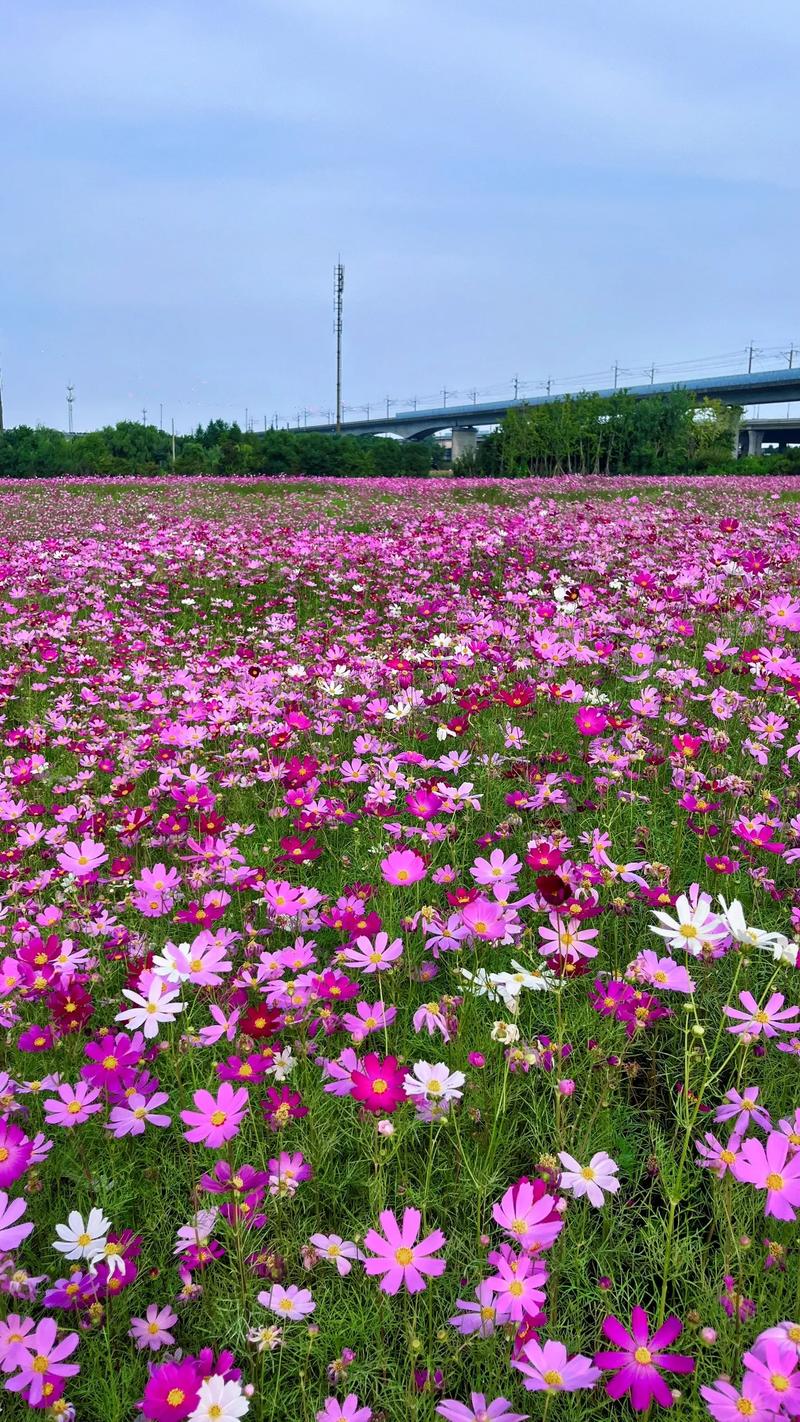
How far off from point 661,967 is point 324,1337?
2.53 feet

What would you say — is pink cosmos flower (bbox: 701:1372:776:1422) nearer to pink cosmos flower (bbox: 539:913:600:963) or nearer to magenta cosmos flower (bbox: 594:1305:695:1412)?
magenta cosmos flower (bbox: 594:1305:695:1412)

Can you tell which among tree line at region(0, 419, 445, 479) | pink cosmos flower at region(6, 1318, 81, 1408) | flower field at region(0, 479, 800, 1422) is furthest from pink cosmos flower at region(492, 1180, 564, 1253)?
tree line at region(0, 419, 445, 479)

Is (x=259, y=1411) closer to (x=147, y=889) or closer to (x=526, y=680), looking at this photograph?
(x=147, y=889)

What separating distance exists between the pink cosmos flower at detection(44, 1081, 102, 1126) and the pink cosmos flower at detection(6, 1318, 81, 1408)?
308 millimetres

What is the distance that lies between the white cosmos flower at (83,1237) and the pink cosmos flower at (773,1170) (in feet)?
2.98

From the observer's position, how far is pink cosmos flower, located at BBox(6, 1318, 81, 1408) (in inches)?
40.1

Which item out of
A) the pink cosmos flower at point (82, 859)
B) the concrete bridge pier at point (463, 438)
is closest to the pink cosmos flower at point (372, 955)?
the pink cosmos flower at point (82, 859)

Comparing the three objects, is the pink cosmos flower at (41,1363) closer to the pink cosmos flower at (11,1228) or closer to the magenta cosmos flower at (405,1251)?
the pink cosmos flower at (11,1228)

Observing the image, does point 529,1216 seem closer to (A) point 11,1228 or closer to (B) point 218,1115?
(B) point 218,1115

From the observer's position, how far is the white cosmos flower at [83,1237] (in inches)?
47.3

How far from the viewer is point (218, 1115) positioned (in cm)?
123

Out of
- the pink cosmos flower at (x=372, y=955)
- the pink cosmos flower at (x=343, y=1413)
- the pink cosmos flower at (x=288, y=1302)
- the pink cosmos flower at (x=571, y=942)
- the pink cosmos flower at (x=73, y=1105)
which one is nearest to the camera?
the pink cosmos flower at (x=343, y=1413)

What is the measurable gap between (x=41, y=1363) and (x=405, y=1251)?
0.48 metres

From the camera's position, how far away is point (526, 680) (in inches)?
134
